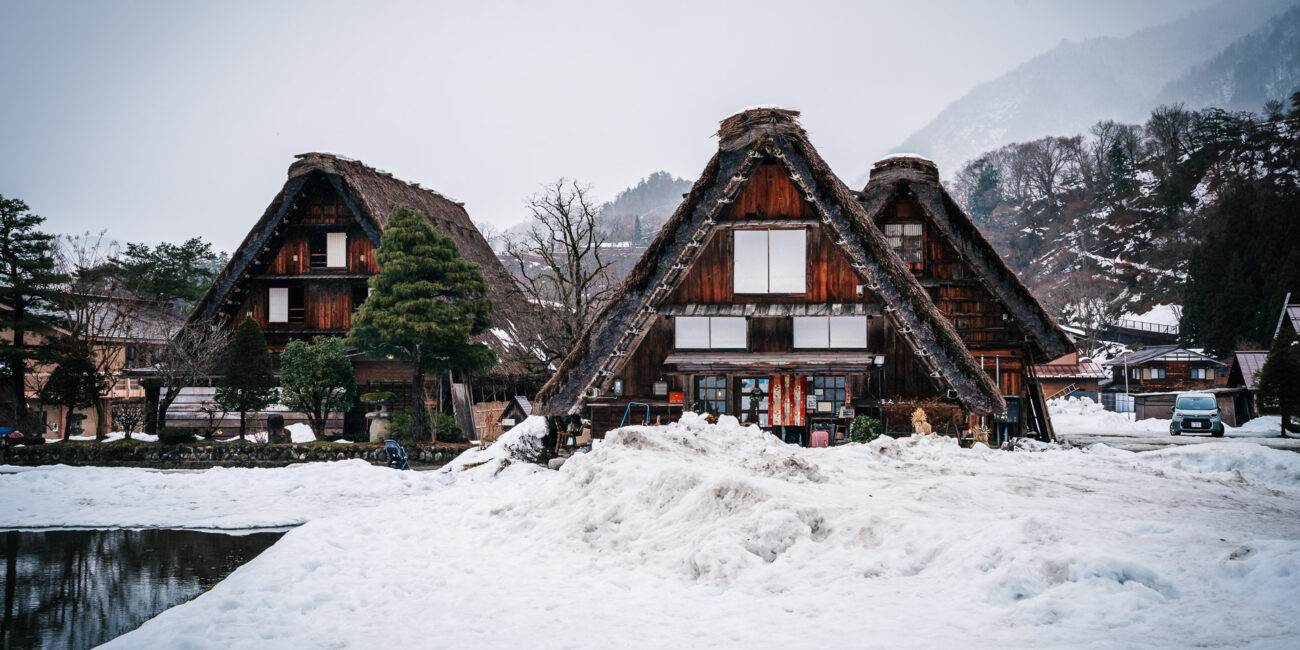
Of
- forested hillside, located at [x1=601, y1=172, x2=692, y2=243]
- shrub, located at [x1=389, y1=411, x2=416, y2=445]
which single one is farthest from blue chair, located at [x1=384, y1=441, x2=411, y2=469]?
forested hillside, located at [x1=601, y1=172, x2=692, y2=243]

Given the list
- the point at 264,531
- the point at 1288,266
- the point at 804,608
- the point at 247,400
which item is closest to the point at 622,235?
the point at 1288,266

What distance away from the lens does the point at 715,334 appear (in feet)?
59.2

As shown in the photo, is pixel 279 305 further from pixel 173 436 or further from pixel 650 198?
pixel 650 198

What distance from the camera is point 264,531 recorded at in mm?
14211

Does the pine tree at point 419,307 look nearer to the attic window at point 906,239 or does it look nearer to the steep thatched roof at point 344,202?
the steep thatched roof at point 344,202

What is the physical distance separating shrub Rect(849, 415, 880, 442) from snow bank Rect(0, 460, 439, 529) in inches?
329

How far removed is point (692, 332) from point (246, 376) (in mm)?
14557

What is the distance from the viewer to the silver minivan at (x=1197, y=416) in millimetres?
28391

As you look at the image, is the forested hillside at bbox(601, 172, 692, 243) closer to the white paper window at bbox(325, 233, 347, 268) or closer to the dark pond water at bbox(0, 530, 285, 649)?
the white paper window at bbox(325, 233, 347, 268)

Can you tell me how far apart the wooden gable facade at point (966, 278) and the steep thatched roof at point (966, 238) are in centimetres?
2

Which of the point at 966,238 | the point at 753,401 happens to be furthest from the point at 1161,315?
the point at 753,401

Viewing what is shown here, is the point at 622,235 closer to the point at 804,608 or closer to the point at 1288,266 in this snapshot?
the point at 1288,266

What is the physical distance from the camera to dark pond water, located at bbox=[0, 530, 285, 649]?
8781mm

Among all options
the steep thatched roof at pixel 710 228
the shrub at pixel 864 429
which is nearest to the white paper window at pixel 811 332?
the steep thatched roof at pixel 710 228
